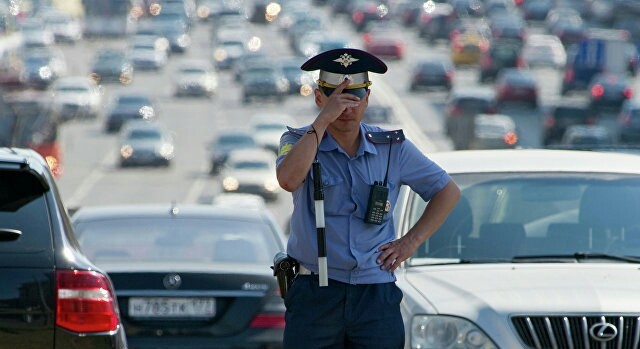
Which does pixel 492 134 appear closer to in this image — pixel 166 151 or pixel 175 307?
pixel 166 151

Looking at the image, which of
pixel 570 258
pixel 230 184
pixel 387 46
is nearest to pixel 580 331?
pixel 570 258

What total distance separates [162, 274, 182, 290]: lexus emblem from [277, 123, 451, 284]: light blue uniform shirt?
2.96 meters

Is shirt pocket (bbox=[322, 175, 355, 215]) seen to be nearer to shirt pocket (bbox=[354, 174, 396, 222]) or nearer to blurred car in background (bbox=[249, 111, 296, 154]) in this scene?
shirt pocket (bbox=[354, 174, 396, 222])

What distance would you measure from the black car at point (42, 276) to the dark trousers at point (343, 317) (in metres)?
0.82

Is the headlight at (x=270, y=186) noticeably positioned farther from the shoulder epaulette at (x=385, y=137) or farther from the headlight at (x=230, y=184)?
the shoulder epaulette at (x=385, y=137)

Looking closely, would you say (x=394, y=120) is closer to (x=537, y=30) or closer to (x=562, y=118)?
(x=562, y=118)

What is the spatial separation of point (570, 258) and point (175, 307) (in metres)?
2.34

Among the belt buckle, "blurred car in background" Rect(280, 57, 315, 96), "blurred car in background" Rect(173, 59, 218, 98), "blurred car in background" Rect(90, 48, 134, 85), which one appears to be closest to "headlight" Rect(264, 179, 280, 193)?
"blurred car in background" Rect(173, 59, 218, 98)

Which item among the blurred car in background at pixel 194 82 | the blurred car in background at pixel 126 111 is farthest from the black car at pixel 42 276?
the blurred car in background at pixel 194 82

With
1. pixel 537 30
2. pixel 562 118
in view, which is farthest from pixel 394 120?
pixel 537 30

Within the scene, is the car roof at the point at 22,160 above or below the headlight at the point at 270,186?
above

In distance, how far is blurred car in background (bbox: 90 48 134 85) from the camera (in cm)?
8362

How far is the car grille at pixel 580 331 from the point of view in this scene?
649 cm

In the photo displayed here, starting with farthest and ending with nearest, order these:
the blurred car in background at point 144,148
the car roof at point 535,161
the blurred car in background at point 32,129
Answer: the blurred car in background at point 144,148 → the blurred car in background at point 32,129 → the car roof at point 535,161
